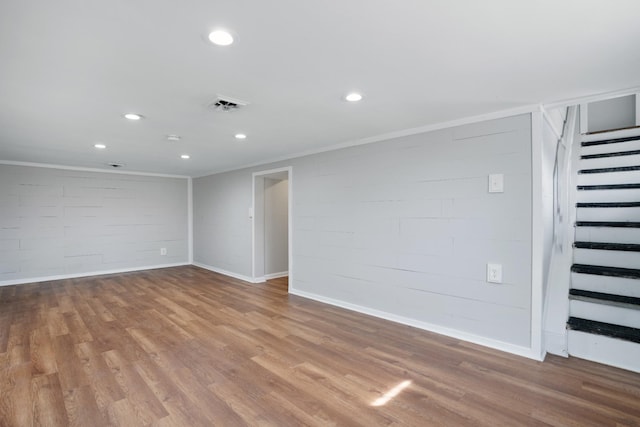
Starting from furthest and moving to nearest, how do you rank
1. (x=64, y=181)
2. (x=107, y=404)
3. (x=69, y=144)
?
(x=64, y=181)
(x=69, y=144)
(x=107, y=404)

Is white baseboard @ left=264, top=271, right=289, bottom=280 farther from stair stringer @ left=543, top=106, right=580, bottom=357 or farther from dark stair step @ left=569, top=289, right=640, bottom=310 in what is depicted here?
dark stair step @ left=569, top=289, right=640, bottom=310

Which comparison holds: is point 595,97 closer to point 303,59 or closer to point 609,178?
point 609,178

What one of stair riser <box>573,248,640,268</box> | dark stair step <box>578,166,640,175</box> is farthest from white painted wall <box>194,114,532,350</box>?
dark stair step <box>578,166,640,175</box>

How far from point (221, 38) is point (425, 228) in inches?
101

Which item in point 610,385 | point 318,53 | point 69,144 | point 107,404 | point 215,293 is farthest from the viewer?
point 215,293

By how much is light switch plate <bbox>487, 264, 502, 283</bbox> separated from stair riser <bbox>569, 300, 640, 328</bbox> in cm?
70

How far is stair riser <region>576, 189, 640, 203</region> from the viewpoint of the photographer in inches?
129

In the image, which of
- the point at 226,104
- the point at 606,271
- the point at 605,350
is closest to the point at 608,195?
the point at 606,271

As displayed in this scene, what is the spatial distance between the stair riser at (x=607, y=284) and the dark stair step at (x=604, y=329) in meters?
0.32

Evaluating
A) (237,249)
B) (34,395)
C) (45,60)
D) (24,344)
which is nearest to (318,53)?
(45,60)

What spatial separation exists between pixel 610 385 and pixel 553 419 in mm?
753

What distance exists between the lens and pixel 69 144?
4.09 m

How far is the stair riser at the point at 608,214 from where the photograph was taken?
3137 millimetres

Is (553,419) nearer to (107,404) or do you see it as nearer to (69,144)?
(107,404)
